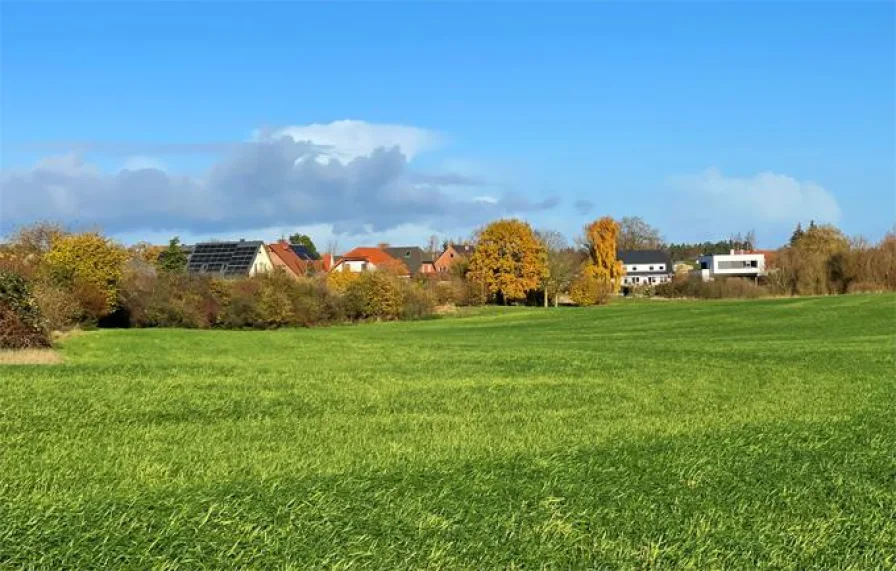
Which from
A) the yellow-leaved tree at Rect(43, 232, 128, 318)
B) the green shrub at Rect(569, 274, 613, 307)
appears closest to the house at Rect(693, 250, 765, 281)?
the green shrub at Rect(569, 274, 613, 307)

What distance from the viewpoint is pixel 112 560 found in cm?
462

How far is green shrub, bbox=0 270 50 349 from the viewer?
25359 millimetres

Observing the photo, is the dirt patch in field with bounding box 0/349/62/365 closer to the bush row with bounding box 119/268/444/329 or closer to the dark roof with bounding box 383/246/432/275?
the bush row with bounding box 119/268/444/329

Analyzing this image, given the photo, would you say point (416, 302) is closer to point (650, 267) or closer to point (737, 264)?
point (650, 267)

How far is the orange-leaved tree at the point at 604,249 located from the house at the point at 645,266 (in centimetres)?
2690

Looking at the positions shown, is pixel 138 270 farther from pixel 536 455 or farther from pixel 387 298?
pixel 536 455

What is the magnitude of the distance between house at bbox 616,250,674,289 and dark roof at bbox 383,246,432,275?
3405 cm

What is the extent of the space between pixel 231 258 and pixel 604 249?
49120mm

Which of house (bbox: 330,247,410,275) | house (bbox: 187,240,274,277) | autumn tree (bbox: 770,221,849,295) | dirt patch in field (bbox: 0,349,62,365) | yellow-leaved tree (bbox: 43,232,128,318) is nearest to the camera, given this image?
dirt patch in field (bbox: 0,349,62,365)

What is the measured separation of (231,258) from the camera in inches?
3883

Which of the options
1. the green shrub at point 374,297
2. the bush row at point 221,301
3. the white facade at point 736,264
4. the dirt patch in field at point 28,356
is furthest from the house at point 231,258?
the white facade at point 736,264

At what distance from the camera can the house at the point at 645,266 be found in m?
139

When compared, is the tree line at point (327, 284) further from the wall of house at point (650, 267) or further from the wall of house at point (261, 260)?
the wall of house at point (650, 267)

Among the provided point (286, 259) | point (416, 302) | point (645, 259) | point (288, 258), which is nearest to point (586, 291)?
point (416, 302)
